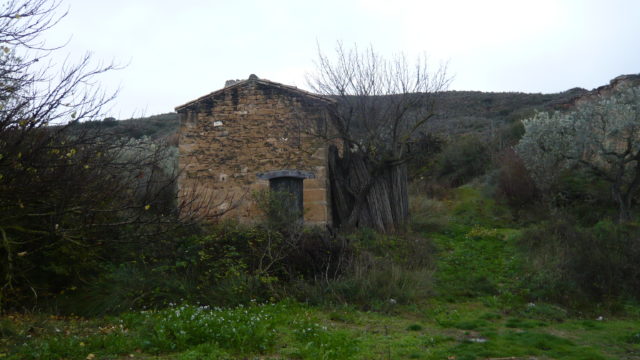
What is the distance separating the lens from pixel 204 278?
844 cm

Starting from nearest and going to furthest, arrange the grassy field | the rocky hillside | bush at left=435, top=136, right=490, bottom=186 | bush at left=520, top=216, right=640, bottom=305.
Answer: the grassy field < bush at left=520, top=216, right=640, bottom=305 < bush at left=435, top=136, right=490, bottom=186 < the rocky hillside

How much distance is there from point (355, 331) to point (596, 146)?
13.8m

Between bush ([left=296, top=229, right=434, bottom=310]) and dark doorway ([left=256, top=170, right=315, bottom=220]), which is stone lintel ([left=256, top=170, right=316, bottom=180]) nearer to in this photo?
dark doorway ([left=256, top=170, right=315, bottom=220])

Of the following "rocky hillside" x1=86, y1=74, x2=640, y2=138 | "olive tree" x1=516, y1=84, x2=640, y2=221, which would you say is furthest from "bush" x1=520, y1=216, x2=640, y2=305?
"rocky hillside" x1=86, y1=74, x2=640, y2=138

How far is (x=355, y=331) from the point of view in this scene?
6.45 m

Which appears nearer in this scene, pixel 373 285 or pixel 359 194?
pixel 373 285

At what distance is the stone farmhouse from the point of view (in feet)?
44.0

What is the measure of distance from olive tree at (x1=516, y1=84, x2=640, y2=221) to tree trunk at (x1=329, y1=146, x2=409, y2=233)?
697 cm

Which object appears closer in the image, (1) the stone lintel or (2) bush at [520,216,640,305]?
(2) bush at [520,216,640,305]

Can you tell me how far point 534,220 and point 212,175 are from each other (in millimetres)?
10726

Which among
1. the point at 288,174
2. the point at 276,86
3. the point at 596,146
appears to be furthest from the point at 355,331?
the point at 596,146

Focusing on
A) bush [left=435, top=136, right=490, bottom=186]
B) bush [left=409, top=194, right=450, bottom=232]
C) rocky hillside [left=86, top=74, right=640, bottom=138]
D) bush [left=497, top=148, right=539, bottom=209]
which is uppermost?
rocky hillside [left=86, top=74, right=640, bottom=138]

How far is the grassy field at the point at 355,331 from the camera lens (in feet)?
17.3

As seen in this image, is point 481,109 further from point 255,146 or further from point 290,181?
point 255,146
